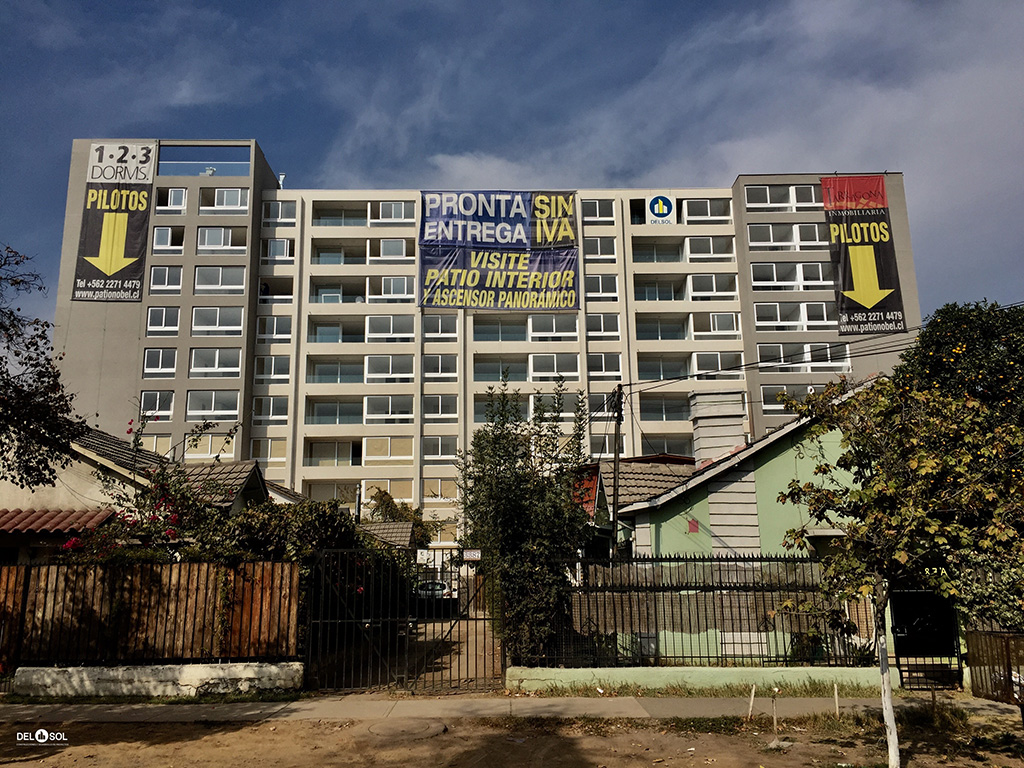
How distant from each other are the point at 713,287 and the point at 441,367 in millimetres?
20094

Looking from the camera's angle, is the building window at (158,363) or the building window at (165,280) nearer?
the building window at (158,363)

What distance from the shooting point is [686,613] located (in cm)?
1361

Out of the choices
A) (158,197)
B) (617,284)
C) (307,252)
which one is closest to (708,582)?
(617,284)

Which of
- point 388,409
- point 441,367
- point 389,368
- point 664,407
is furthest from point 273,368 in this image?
point 664,407

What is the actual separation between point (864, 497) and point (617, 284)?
1809 inches

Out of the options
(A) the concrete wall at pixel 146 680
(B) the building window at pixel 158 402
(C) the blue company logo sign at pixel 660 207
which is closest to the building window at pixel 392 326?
(B) the building window at pixel 158 402

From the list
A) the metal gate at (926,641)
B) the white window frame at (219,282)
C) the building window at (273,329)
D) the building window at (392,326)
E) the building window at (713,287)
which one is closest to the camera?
the metal gate at (926,641)

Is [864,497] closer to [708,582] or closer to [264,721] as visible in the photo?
[708,582]

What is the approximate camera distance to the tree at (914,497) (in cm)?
873

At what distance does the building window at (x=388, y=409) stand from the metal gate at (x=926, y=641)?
39.8m

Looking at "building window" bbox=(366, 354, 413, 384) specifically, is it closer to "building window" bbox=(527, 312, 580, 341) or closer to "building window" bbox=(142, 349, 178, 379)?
"building window" bbox=(527, 312, 580, 341)

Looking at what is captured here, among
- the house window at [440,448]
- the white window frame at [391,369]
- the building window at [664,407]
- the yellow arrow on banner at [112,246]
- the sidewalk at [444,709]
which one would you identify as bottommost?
the sidewalk at [444,709]

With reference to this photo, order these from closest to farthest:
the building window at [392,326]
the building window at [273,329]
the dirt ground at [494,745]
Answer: the dirt ground at [494,745], the building window at [273,329], the building window at [392,326]

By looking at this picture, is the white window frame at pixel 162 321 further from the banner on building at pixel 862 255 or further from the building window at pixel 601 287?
the banner on building at pixel 862 255
